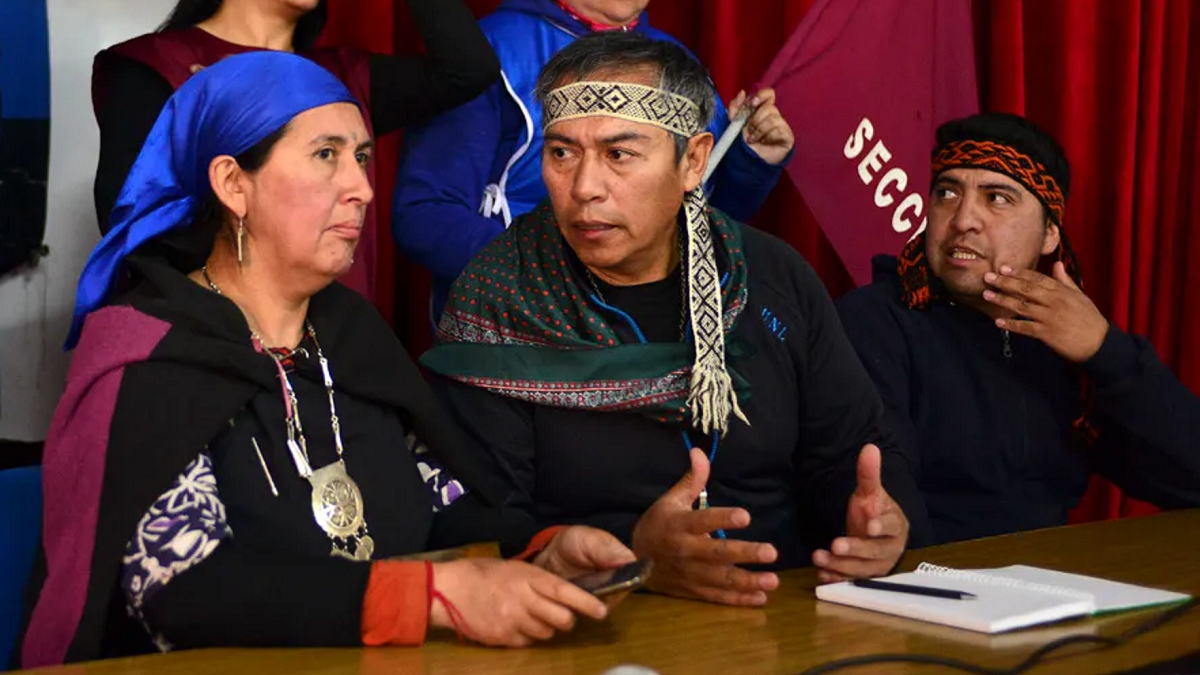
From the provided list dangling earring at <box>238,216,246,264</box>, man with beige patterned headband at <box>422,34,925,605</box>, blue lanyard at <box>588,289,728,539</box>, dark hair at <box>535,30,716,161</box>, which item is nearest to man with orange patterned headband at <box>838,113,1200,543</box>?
man with beige patterned headband at <box>422,34,925,605</box>

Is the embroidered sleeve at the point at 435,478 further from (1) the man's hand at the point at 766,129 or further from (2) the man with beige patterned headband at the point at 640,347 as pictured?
(1) the man's hand at the point at 766,129

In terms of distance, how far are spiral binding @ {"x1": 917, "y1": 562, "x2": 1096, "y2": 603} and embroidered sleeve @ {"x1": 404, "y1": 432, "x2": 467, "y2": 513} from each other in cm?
65

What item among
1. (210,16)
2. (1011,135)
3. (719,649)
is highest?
(210,16)

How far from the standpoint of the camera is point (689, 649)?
1.56m

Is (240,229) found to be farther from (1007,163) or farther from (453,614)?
(1007,163)

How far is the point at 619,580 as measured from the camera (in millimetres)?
1591

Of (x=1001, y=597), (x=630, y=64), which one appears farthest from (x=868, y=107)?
(x=1001, y=597)

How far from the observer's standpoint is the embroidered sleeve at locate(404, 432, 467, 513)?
210 cm

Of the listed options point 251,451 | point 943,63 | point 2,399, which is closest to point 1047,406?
point 943,63

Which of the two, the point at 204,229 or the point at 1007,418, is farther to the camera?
the point at 1007,418

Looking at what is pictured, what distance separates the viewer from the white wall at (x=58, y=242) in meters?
2.85

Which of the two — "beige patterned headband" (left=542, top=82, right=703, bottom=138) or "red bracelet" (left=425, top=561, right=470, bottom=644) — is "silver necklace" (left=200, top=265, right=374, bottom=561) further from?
"beige patterned headband" (left=542, top=82, right=703, bottom=138)

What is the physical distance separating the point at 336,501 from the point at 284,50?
3.59ft

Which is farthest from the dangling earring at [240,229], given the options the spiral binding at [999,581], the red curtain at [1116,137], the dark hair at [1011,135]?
the red curtain at [1116,137]
